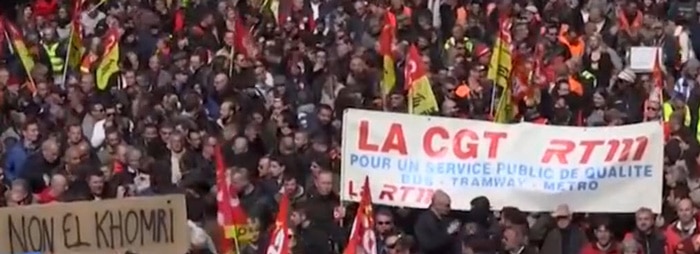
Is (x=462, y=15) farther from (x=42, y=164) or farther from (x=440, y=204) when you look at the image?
(x=440, y=204)

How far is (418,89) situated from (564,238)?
3.78 metres

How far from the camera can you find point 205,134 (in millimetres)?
16641

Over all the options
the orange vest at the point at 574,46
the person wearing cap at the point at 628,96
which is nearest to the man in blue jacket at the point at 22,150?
the person wearing cap at the point at 628,96

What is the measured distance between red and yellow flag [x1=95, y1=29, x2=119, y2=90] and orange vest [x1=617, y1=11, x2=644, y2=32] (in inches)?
192

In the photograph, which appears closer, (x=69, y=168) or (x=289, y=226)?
(x=289, y=226)

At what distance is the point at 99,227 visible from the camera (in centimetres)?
1246

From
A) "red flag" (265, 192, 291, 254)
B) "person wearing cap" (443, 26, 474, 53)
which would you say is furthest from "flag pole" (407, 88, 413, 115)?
"red flag" (265, 192, 291, 254)

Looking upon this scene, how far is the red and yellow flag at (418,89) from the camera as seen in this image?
689 inches

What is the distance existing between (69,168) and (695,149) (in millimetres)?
4512

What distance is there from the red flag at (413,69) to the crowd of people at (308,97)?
0.46 ft

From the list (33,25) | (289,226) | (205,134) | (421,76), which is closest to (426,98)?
(421,76)

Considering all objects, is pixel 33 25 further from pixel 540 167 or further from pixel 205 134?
pixel 540 167

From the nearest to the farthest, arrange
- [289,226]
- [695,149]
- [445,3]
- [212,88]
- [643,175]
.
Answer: [289,226] → [643,175] → [695,149] → [212,88] → [445,3]

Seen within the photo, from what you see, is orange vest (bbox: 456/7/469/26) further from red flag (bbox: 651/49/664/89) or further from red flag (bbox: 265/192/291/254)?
red flag (bbox: 265/192/291/254)
